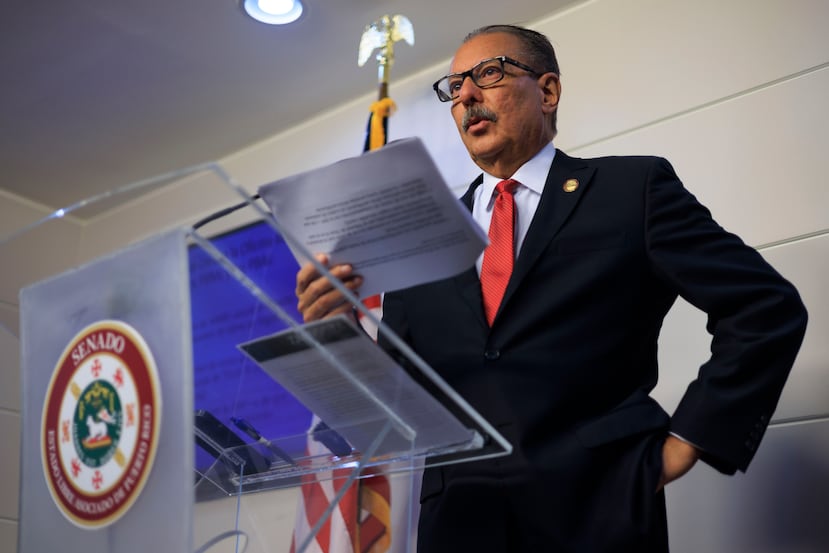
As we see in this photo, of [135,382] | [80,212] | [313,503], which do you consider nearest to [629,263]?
[313,503]

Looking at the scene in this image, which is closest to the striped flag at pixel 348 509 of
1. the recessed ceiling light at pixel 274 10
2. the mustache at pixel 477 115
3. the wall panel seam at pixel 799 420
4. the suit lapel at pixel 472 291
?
the suit lapel at pixel 472 291

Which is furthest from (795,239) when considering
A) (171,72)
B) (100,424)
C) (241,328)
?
(171,72)

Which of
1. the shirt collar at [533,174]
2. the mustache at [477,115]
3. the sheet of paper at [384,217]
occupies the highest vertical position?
the mustache at [477,115]

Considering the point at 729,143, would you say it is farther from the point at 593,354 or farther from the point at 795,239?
the point at 593,354

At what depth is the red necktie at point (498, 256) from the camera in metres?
1.44

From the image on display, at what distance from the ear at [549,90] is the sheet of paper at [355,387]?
922 mm

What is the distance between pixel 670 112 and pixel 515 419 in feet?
4.79

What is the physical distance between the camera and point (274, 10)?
115 inches

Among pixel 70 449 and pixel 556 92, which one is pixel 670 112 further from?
pixel 70 449

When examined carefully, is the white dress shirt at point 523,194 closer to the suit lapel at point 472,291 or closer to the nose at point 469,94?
the suit lapel at point 472,291

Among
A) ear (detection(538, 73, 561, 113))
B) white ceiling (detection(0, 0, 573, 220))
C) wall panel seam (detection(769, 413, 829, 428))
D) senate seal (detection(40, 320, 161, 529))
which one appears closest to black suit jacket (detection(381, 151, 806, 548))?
ear (detection(538, 73, 561, 113))

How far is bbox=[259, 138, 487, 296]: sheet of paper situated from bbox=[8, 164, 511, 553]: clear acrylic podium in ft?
0.18

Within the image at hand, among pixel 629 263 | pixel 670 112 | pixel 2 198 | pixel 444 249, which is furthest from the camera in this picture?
pixel 2 198

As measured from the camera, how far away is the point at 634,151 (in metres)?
2.52
